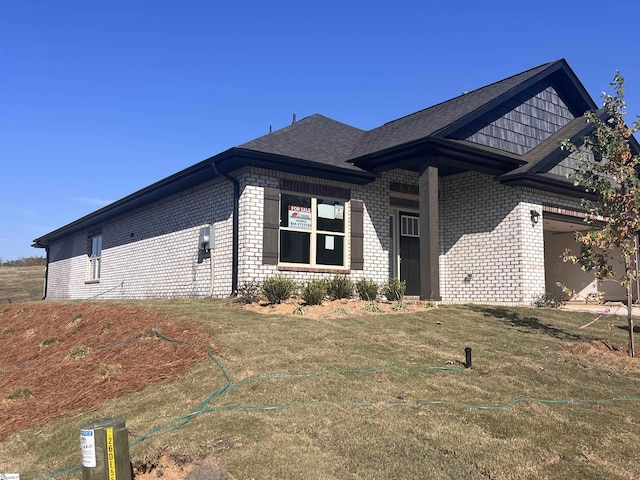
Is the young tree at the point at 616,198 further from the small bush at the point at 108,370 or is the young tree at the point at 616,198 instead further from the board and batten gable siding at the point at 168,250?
the board and batten gable siding at the point at 168,250

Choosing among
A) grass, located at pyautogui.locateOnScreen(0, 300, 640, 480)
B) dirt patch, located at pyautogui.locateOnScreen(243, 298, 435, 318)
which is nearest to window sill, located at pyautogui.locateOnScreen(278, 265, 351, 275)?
dirt patch, located at pyautogui.locateOnScreen(243, 298, 435, 318)

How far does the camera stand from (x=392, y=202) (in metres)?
14.9

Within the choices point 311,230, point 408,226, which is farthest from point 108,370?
point 408,226

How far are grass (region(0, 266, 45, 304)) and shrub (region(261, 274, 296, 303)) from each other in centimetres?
2025

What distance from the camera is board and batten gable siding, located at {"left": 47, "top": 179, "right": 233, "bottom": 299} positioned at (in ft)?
42.4

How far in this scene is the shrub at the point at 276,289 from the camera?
35.1 feet

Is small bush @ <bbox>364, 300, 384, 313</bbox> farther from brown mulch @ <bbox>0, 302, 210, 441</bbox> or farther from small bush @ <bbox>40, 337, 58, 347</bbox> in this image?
small bush @ <bbox>40, 337, 58, 347</bbox>

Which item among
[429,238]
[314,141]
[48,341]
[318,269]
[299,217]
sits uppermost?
[314,141]

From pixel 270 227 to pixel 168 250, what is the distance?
4688 millimetres

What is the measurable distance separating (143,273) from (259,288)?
6.76m

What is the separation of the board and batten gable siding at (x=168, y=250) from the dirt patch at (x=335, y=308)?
85.9 inches

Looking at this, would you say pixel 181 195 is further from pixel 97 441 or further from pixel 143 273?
pixel 97 441

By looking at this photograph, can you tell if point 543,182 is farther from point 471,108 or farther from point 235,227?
point 235,227

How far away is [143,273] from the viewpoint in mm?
16688
